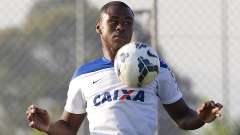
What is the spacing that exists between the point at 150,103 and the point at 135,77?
29cm

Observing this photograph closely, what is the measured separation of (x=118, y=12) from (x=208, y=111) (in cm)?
99

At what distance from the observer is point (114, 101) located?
465 cm

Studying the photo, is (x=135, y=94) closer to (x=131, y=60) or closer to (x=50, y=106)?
(x=131, y=60)

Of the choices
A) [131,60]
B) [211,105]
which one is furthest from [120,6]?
[211,105]

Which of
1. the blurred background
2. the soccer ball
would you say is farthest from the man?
the blurred background

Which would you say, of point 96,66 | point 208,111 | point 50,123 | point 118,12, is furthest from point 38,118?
point 208,111

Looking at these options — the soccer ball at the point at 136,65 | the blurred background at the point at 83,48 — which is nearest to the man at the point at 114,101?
the soccer ball at the point at 136,65

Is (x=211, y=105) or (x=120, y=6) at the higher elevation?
(x=120, y=6)

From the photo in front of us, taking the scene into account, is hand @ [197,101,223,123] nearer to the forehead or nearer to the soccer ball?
the soccer ball

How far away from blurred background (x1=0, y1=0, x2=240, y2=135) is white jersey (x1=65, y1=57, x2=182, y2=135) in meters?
2.14

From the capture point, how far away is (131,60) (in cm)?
449

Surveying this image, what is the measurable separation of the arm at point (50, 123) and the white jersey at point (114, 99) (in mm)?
69

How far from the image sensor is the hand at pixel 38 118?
4.41 m

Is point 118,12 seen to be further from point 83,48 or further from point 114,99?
point 83,48
